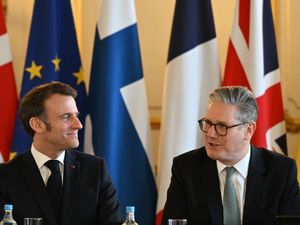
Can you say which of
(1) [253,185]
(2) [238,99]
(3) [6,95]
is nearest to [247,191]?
(1) [253,185]

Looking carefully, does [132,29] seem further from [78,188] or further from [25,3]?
[78,188]

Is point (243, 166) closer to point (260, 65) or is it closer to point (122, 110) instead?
point (260, 65)

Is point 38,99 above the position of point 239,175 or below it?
above

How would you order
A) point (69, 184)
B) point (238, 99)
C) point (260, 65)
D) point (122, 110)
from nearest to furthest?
1. point (238, 99)
2. point (69, 184)
3. point (260, 65)
4. point (122, 110)

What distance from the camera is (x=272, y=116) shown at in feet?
13.5

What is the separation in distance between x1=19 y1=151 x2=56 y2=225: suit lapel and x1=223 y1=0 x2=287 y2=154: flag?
1471mm

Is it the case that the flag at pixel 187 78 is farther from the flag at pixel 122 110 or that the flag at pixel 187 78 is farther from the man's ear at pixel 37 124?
the man's ear at pixel 37 124

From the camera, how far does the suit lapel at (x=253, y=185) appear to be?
9.60 ft

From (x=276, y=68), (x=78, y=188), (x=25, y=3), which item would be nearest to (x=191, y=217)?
(x=78, y=188)

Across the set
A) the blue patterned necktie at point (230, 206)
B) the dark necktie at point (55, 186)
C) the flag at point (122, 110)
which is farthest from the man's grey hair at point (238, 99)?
the flag at point (122, 110)

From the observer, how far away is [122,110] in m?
4.20

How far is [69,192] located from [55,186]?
0.22ft

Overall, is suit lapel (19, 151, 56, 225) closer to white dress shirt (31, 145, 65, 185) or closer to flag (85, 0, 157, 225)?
white dress shirt (31, 145, 65, 185)

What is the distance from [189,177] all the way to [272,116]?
121 cm
